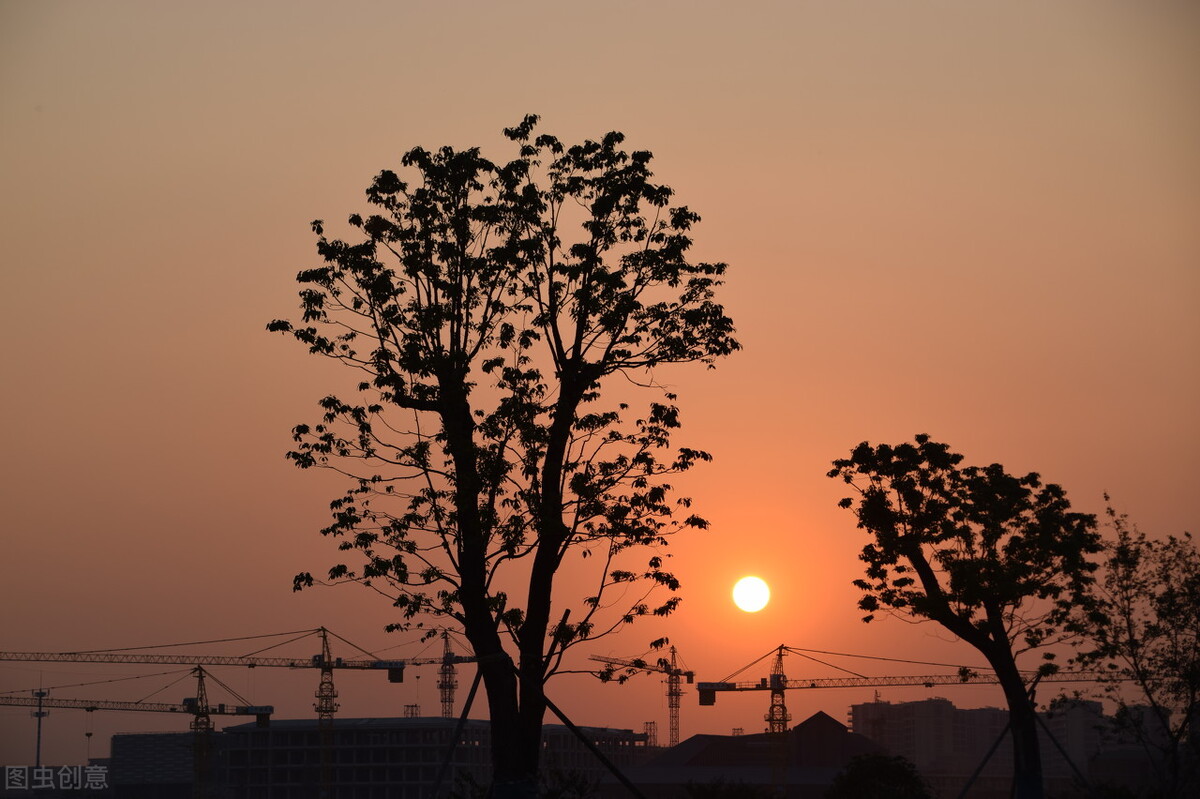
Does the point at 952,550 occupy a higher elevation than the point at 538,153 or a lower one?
lower

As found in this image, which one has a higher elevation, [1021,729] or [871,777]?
[1021,729]

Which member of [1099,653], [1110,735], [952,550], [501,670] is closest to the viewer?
[501,670]

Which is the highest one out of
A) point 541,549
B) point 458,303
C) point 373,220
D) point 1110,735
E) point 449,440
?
point 373,220

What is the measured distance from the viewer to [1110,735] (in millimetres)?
57938

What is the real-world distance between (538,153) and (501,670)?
12383mm

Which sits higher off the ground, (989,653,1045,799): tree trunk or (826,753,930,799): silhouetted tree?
(989,653,1045,799): tree trunk

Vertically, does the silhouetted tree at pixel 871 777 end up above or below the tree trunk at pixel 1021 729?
below

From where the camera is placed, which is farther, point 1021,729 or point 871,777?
point 871,777

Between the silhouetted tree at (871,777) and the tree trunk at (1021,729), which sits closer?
the tree trunk at (1021,729)

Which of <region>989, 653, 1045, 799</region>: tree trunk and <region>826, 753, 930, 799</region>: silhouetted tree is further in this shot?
<region>826, 753, 930, 799</region>: silhouetted tree

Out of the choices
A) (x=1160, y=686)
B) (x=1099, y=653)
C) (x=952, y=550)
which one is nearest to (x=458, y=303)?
(x=952, y=550)

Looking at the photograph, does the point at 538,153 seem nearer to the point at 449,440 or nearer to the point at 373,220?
the point at 373,220

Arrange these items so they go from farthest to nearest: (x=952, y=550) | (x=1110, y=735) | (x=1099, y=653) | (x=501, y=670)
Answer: (x=1110, y=735)
(x=1099, y=653)
(x=952, y=550)
(x=501, y=670)

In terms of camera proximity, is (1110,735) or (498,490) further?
(1110,735)
